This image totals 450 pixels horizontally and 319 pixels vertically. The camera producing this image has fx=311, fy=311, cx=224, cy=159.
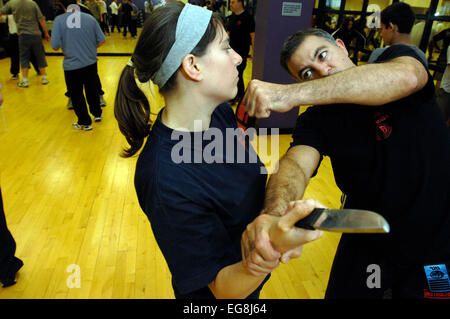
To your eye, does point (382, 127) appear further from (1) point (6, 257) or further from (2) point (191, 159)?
(1) point (6, 257)

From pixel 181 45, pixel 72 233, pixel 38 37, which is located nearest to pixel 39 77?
pixel 38 37

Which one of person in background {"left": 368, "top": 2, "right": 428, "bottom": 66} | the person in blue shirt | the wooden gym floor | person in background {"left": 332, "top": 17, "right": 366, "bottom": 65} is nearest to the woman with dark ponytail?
the wooden gym floor

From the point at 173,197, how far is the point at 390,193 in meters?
0.76

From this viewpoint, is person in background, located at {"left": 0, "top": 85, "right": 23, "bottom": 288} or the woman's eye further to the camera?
person in background, located at {"left": 0, "top": 85, "right": 23, "bottom": 288}

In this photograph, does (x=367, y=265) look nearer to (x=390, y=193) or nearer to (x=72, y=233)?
(x=390, y=193)

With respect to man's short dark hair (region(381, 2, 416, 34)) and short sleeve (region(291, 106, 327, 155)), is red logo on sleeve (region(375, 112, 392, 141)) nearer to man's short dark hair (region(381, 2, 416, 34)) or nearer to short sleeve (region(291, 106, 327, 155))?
short sleeve (region(291, 106, 327, 155))

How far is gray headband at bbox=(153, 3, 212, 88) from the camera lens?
90 centimetres

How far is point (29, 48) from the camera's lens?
583cm

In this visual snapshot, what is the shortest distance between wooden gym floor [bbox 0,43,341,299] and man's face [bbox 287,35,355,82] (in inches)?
58.0

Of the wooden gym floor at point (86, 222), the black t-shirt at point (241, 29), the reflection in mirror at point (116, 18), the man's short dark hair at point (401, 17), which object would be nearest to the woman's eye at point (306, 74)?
the wooden gym floor at point (86, 222)

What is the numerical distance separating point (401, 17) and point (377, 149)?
7.25 ft

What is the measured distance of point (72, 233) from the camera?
2.51m

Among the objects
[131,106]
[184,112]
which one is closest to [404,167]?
[184,112]

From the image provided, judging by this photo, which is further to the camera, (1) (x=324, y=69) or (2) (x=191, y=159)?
(1) (x=324, y=69)
